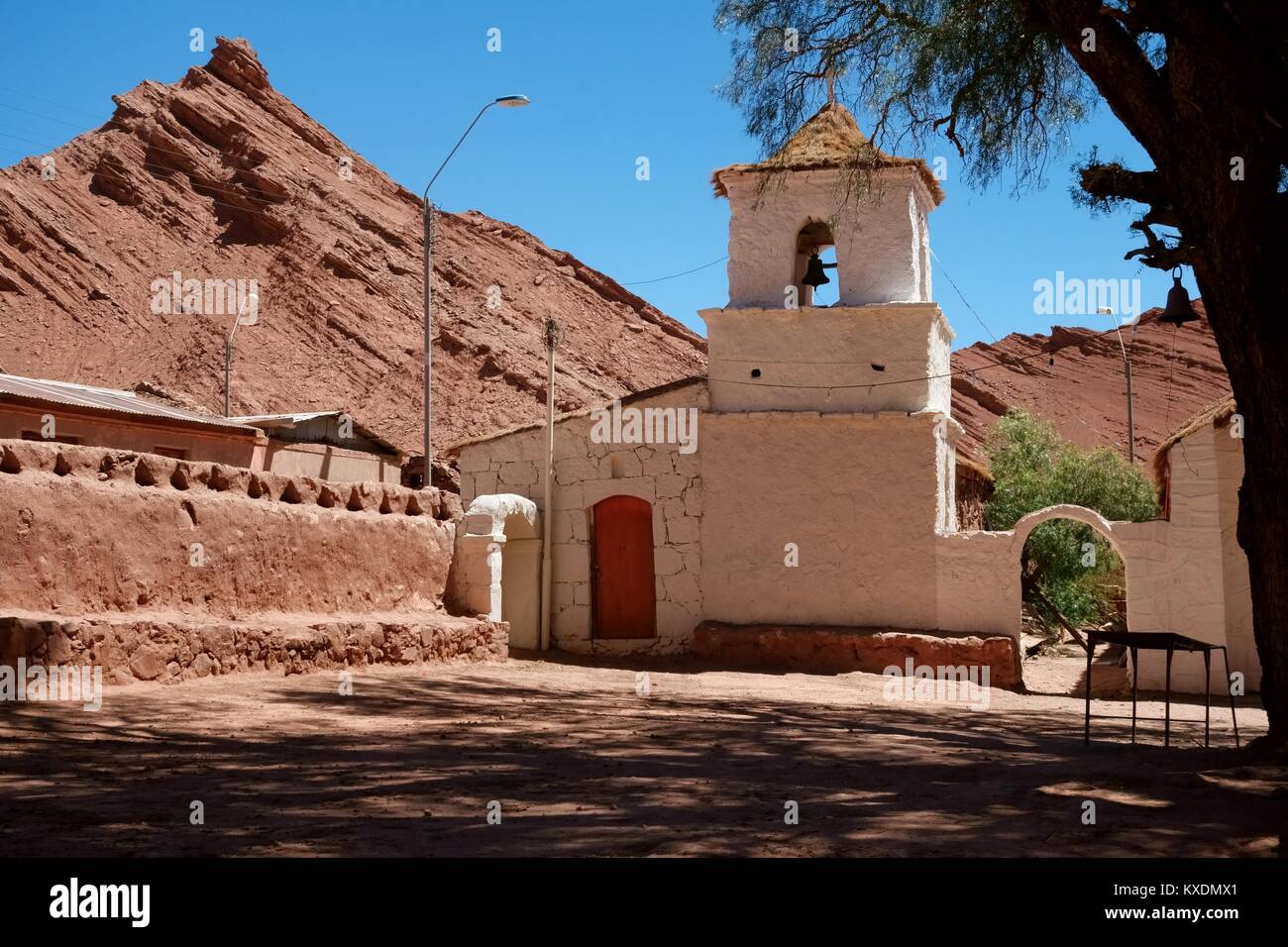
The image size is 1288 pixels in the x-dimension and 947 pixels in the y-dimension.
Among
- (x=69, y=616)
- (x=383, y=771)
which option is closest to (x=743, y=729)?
(x=383, y=771)

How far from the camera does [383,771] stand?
6.33 metres

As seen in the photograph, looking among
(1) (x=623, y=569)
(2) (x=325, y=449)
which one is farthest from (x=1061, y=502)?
(2) (x=325, y=449)

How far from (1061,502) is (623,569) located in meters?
13.7

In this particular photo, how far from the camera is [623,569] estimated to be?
1847 centimetres

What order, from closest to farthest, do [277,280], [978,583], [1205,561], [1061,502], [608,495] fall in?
[1205,561], [978,583], [608,495], [1061,502], [277,280]

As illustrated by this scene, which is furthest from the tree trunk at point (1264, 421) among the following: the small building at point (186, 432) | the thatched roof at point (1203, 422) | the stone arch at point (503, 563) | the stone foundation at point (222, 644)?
the small building at point (186, 432)

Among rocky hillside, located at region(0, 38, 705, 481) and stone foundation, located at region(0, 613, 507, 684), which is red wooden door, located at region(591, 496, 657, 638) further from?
rocky hillside, located at region(0, 38, 705, 481)

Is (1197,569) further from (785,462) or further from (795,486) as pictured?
(785,462)

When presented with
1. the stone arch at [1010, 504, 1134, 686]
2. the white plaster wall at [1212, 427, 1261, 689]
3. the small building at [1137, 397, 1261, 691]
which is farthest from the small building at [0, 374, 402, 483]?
the white plaster wall at [1212, 427, 1261, 689]

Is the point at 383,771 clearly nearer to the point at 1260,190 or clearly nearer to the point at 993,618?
the point at 1260,190

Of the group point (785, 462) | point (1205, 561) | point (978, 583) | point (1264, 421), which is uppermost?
point (785, 462)

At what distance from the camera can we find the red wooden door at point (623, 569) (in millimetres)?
18391

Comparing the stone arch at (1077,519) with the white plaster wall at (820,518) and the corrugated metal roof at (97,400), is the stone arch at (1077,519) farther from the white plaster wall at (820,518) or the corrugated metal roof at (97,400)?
the corrugated metal roof at (97,400)

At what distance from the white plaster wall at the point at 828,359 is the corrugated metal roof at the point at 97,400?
9.95 m
